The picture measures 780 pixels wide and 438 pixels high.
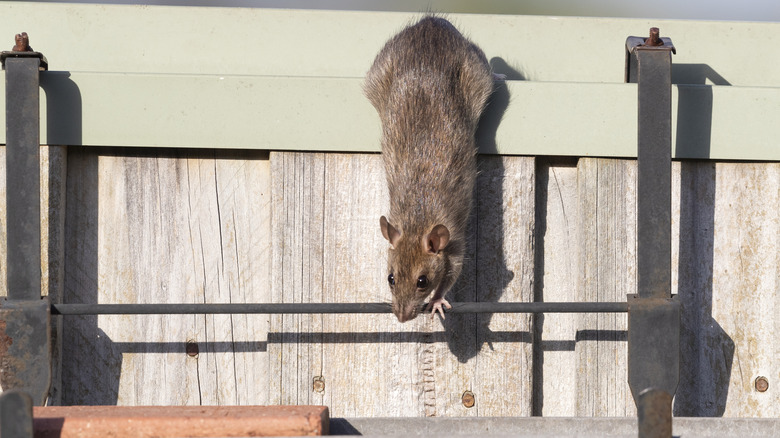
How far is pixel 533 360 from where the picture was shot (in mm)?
3088

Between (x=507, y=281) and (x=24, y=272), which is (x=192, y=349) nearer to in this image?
(x=24, y=272)

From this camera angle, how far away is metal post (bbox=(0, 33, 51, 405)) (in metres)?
2.72

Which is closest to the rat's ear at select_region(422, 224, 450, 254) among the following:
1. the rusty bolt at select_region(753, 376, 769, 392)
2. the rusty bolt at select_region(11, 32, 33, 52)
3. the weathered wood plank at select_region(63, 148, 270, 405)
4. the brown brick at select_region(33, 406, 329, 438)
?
the weathered wood plank at select_region(63, 148, 270, 405)

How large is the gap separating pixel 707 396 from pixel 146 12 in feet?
7.86

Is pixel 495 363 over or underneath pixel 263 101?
underneath

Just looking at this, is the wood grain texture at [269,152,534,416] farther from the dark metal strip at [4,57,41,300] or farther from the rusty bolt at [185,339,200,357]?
the dark metal strip at [4,57,41,300]

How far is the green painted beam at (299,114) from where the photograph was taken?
2.92 m

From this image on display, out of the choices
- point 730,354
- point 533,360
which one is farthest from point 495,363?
point 730,354

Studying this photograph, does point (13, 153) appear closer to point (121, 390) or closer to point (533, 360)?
point (121, 390)

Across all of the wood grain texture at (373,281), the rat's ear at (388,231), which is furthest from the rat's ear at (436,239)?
the wood grain texture at (373,281)

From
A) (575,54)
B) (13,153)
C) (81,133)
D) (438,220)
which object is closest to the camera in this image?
(13,153)

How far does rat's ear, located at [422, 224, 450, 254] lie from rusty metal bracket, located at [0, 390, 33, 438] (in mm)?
1817

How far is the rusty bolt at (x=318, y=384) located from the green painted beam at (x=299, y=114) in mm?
752

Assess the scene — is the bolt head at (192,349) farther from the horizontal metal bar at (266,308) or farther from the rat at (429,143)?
the rat at (429,143)
